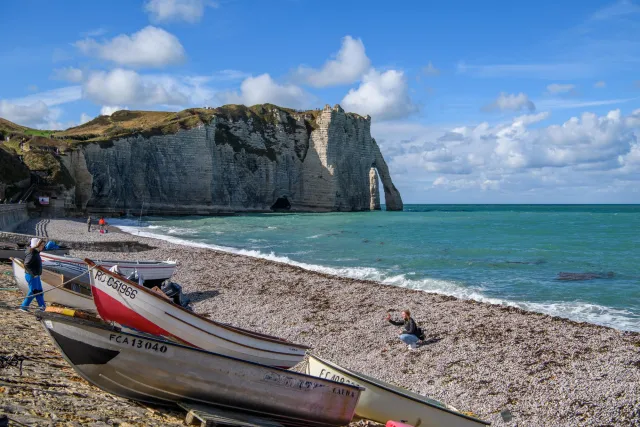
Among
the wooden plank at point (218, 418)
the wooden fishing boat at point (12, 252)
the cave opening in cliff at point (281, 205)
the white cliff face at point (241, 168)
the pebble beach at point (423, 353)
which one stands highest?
the white cliff face at point (241, 168)

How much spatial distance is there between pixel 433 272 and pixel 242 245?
18096mm

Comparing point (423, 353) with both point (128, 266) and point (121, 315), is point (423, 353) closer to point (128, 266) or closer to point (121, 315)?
point (121, 315)

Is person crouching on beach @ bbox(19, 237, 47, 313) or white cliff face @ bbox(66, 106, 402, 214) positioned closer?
person crouching on beach @ bbox(19, 237, 47, 313)

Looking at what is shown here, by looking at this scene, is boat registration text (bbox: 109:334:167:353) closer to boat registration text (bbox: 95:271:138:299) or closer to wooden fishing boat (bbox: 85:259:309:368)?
wooden fishing boat (bbox: 85:259:309:368)

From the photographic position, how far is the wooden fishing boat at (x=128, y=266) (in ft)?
57.1

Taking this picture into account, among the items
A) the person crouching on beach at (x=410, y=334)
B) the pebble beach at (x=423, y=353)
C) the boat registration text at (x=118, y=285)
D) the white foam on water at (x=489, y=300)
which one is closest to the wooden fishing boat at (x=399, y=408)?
the pebble beach at (x=423, y=353)

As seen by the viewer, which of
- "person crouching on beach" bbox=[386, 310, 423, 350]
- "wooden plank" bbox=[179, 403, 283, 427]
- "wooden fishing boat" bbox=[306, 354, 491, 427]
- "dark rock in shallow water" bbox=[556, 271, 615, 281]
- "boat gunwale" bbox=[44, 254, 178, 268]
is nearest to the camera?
"wooden plank" bbox=[179, 403, 283, 427]

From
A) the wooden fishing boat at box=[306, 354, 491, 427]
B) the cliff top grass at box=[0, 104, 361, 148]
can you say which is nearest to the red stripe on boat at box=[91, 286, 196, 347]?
the wooden fishing boat at box=[306, 354, 491, 427]

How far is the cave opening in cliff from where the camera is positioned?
336 feet

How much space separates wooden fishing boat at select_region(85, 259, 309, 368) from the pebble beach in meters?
1.34

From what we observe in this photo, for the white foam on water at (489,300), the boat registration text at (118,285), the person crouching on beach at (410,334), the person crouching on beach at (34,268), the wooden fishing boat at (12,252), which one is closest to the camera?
the boat registration text at (118,285)

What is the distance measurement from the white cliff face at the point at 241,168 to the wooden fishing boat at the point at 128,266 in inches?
2067

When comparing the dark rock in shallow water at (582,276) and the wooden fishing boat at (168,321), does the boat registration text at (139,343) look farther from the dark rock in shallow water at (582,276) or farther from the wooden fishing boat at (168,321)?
the dark rock in shallow water at (582,276)

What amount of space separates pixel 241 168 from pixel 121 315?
85.7 m
